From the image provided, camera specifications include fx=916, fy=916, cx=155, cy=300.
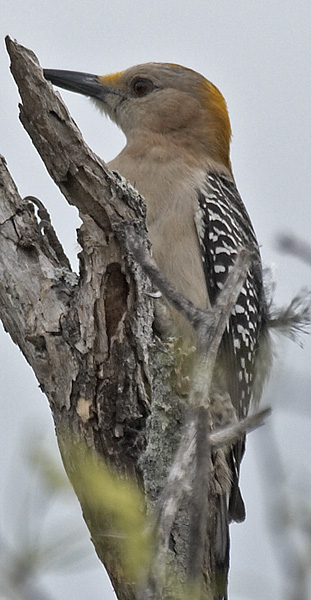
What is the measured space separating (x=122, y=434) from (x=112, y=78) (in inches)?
163

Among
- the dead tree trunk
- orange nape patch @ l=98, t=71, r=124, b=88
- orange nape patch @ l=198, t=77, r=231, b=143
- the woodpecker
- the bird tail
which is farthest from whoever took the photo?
orange nape patch @ l=198, t=77, r=231, b=143

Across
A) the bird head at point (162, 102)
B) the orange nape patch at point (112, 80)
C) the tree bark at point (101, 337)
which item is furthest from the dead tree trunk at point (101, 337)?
the orange nape patch at point (112, 80)

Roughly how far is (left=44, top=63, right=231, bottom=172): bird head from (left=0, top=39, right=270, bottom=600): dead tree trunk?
122 inches

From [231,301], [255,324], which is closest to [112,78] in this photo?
[255,324]

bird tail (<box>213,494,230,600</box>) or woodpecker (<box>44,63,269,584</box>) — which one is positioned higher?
woodpecker (<box>44,63,269,584</box>)

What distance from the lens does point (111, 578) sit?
428 centimetres

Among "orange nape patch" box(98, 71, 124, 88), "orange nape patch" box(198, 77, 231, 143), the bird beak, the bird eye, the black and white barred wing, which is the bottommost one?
the black and white barred wing

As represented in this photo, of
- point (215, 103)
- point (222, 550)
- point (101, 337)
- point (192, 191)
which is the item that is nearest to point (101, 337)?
point (101, 337)

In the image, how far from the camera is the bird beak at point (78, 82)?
7371mm

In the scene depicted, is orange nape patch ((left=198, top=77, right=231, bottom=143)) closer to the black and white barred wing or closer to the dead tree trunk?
the black and white barred wing

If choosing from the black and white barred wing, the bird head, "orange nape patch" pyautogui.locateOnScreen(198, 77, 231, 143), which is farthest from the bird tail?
"orange nape patch" pyautogui.locateOnScreen(198, 77, 231, 143)

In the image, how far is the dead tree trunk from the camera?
4199 millimetres

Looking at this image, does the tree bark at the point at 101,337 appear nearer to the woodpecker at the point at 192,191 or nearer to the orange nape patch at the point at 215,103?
the woodpecker at the point at 192,191

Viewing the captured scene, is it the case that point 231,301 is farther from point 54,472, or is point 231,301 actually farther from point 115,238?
point 115,238
